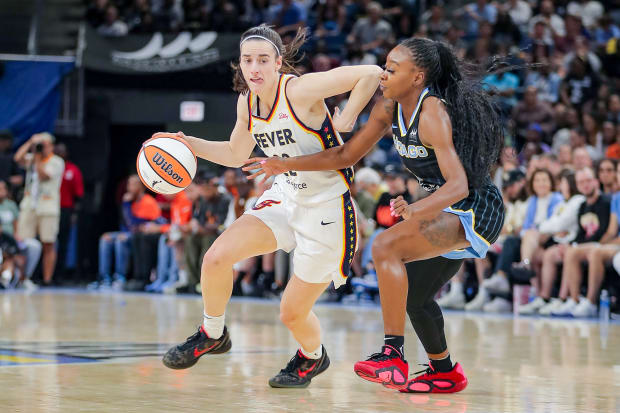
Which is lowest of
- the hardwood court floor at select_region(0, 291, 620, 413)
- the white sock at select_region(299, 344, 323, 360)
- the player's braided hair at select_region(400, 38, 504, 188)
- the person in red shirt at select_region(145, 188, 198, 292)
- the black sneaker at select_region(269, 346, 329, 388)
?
the hardwood court floor at select_region(0, 291, 620, 413)

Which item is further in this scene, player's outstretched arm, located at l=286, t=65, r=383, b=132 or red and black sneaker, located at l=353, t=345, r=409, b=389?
player's outstretched arm, located at l=286, t=65, r=383, b=132

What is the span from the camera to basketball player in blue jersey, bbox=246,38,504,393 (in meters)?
4.45

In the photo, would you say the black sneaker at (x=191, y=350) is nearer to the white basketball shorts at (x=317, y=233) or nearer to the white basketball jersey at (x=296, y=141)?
the white basketball shorts at (x=317, y=233)

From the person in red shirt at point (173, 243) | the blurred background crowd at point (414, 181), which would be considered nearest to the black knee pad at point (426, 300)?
Answer: the blurred background crowd at point (414, 181)

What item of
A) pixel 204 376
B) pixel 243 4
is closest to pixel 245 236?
pixel 204 376

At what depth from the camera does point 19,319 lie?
866 cm

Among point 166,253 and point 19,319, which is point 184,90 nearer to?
point 166,253

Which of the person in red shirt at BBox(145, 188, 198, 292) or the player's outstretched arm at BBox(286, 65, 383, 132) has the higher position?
the player's outstretched arm at BBox(286, 65, 383, 132)

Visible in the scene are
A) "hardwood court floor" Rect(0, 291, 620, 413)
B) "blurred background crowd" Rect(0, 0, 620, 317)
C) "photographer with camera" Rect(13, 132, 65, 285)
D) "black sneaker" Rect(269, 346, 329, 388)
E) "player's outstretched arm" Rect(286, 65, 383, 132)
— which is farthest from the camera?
"photographer with camera" Rect(13, 132, 65, 285)

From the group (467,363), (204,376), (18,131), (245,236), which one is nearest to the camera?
(245,236)

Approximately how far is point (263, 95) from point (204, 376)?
59.0 inches

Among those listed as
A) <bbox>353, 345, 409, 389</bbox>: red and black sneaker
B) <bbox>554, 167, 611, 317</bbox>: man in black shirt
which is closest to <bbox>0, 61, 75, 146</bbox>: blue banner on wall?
<bbox>554, 167, 611, 317</bbox>: man in black shirt

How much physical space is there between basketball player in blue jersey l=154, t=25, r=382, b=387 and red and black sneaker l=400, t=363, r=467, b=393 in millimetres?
531

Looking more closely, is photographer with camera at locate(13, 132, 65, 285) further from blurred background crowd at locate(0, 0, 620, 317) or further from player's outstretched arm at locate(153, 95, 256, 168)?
player's outstretched arm at locate(153, 95, 256, 168)
